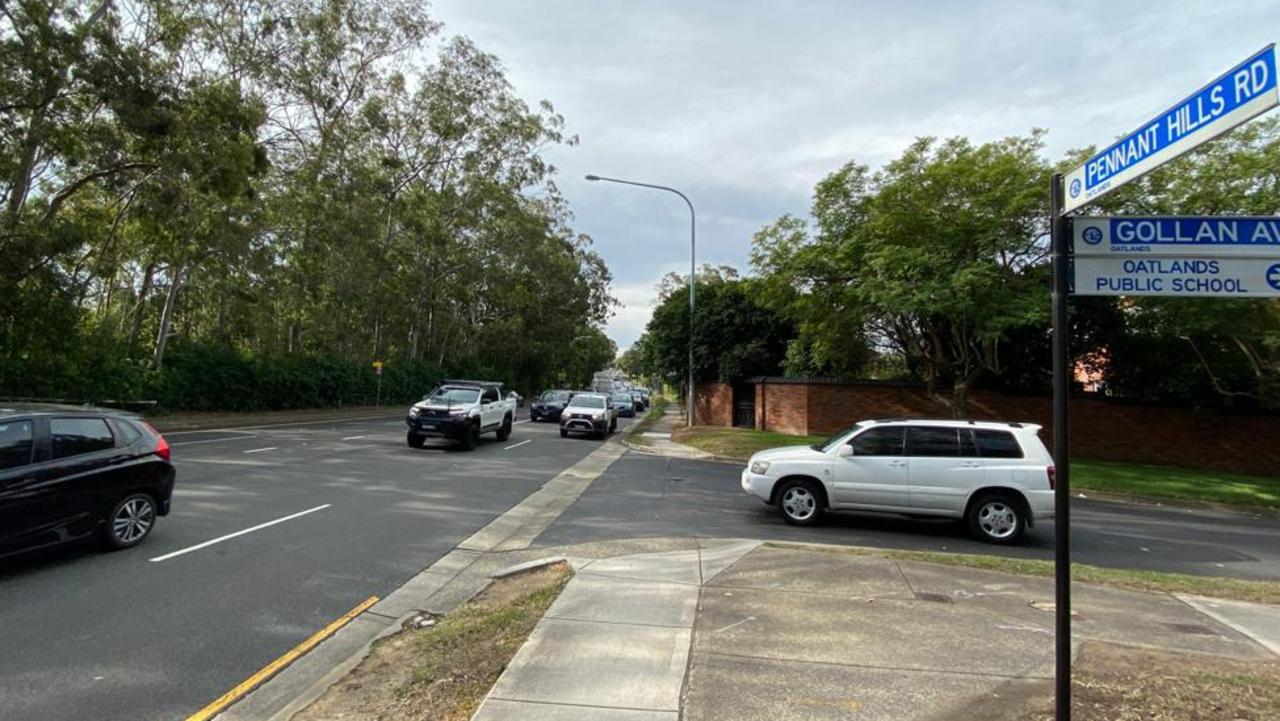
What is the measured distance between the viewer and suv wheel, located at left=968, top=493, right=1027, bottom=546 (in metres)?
9.54

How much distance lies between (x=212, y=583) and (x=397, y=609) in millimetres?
1758

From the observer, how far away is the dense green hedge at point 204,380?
1933 centimetres

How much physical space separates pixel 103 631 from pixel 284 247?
2854 centimetres

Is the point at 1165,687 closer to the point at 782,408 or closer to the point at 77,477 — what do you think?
the point at 77,477

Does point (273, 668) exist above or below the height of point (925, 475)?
below

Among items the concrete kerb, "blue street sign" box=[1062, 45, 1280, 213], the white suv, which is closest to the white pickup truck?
the concrete kerb

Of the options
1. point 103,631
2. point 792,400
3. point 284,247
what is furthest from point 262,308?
point 103,631

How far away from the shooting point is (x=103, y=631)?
4984 mm

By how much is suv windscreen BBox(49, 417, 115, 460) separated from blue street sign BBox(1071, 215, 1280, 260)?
27.4 ft

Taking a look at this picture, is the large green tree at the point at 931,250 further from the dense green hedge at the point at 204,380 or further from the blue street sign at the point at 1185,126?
the dense green hedge at the point at 204,380

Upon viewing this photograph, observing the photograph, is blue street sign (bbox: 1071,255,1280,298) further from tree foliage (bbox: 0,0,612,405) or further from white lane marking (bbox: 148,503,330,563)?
tree foliage (bbox: 0,0,612,405)

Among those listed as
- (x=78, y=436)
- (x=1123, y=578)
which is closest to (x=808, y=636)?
(x=1123, y=578)

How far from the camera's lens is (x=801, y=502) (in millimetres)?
10188

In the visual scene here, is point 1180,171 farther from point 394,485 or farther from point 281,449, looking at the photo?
point 281,449
